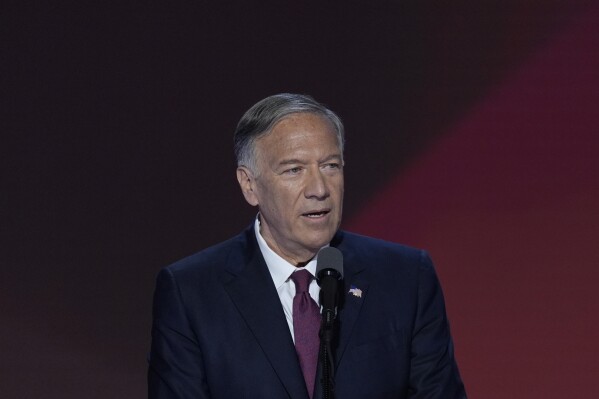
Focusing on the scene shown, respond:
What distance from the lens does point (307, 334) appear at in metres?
2.75

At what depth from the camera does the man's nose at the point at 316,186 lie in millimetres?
2670

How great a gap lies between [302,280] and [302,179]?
0.31 m

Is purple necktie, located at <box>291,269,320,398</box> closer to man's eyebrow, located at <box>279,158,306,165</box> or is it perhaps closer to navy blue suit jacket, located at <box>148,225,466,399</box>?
navy blue suit jacket, located at <box>148,225,466,399</box>

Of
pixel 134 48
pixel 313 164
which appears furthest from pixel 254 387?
pixel 134 48

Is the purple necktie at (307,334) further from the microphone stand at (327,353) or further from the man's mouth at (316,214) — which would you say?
the microphone stand at (327,353)

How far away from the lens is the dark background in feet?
13.3

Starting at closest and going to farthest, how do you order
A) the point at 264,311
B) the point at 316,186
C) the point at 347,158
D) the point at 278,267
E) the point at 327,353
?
the point at 327,353 < the point at 316,186 < the point at 264,311 < the point at 278,267 < the point at 347,158

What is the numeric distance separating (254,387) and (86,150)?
1726 mm

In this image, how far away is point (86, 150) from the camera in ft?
13.3

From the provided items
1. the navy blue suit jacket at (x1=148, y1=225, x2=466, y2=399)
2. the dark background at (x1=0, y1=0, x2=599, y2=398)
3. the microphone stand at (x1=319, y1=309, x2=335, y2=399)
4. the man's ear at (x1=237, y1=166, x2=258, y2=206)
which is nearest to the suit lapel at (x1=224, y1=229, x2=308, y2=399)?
the navy blue suit jacket at (x1=148, y1=225, x2=466, y2=399)

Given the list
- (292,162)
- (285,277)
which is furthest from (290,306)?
(292,162)

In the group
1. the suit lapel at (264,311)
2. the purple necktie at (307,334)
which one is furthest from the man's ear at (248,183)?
the purple necktie at (307,334)

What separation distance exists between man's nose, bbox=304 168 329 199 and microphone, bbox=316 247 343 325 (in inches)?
13.7

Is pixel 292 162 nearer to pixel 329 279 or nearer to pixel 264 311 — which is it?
pixel 264 311
